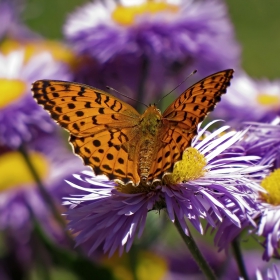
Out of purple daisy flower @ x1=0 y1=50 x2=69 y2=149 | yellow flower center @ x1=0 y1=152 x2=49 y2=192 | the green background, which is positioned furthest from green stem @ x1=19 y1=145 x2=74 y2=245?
the green background

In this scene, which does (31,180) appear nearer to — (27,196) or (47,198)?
(27,196)

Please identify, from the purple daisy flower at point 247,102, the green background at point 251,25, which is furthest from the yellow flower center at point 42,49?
the green background at point 251,25

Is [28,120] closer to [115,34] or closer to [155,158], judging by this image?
[115,34]

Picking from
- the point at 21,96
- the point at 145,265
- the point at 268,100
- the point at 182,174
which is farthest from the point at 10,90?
the point at 182,174

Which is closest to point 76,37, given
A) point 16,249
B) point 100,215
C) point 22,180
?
point 22,180

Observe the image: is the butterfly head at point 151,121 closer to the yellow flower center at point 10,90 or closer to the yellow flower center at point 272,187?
the yellow flower center at point 272,187

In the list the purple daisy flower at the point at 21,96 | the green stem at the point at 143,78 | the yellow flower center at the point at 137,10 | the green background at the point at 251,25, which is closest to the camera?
the purple daisy flower at the point at 21,96
